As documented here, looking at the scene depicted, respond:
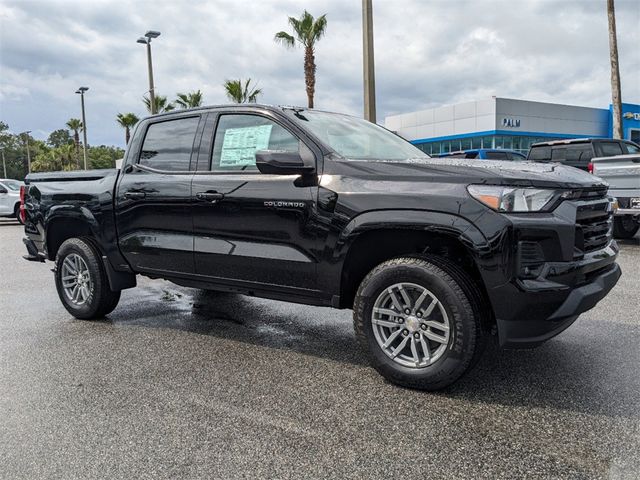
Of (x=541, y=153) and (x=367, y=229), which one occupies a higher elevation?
(x=541, y=153)

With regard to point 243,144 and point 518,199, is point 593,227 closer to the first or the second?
point 518,199

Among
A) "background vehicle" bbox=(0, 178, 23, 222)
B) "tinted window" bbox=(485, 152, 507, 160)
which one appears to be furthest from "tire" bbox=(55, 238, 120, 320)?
"background vehicle" bbox=(0, 178, 23, 222)

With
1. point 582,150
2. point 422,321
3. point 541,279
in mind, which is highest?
point 582,150

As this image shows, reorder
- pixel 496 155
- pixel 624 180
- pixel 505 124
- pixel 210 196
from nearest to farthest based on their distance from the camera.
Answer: pixel 210 196 → pixel 624 180 → pixel 496 155 → pixel 505 124

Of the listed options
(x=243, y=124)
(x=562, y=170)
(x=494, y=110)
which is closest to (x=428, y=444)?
(x=562, y=170)

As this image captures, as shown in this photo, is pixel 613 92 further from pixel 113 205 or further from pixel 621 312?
pixel 113 205

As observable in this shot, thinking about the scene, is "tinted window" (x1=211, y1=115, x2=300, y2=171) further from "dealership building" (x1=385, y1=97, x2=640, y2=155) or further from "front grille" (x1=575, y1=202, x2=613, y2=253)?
"dealership building" (x1=385, y1=97, x2=640, y2=155)

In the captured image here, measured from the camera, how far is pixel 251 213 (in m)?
3.89

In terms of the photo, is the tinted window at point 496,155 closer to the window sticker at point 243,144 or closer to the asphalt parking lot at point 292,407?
the asphalt parking lot at point 292,407

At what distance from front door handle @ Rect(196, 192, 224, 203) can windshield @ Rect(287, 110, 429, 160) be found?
820 mm

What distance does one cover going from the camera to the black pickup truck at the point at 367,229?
9.91ft

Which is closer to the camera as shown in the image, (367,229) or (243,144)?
(367,229)

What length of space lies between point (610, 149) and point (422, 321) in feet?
38.4

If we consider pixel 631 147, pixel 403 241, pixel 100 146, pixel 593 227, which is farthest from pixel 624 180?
pixel 100 146
